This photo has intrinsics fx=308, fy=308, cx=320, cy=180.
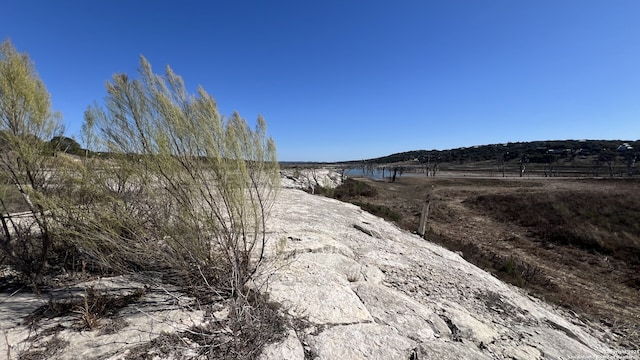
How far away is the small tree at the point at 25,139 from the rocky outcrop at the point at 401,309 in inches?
114

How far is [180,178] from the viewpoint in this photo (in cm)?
316

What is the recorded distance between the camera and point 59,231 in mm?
3434

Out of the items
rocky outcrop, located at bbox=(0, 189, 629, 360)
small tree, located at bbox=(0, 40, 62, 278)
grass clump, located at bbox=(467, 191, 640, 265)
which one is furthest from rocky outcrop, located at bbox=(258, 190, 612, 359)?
grass clump, located at bbox=(467, 191, 640, 265)

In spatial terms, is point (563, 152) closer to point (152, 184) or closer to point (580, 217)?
point (580, 217)

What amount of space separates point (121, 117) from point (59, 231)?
1.47 meters

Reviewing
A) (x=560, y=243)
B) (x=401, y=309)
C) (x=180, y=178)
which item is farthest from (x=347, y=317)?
(x=560, y=243)

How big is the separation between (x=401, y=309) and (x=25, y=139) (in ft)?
15.8

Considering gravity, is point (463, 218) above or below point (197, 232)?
below

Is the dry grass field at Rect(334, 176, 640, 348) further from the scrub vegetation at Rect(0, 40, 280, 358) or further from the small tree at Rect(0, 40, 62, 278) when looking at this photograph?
the small tree at Rect(0, 40, 62, 278)

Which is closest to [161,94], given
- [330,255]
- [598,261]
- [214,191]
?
[214,191]

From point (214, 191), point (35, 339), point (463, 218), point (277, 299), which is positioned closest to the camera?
point (35, 339)

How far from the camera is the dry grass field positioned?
6.98 meters

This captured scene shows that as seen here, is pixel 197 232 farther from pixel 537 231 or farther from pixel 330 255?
pixel 537 231

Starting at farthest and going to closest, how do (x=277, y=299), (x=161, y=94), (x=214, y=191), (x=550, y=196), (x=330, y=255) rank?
(x=550, y=196)
(x=330, y=255)
(x=277, y=299)
(x=214, y=191)
(x=161, y=94)
